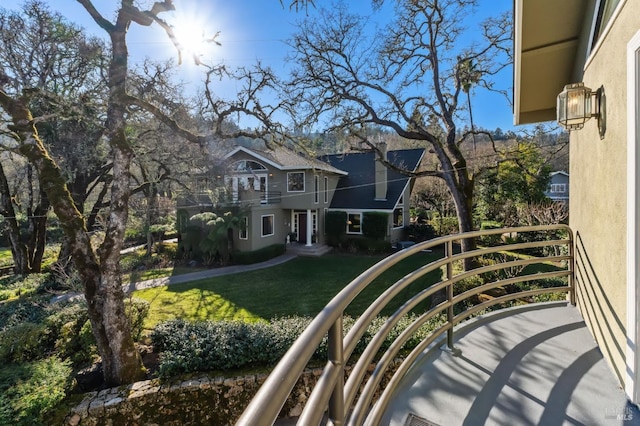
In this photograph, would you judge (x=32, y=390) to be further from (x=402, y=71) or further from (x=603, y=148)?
(x=402, y=71)

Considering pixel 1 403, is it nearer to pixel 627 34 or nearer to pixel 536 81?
pixel 627 34

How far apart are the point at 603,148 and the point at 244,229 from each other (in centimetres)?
1510

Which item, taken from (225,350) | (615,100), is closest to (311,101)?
(225,350)

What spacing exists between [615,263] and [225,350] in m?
5.78

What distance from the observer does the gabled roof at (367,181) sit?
1881 cm

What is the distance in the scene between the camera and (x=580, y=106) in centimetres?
294

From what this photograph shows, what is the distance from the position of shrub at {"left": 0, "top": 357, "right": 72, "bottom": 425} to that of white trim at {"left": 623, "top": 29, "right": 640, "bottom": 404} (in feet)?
21.9

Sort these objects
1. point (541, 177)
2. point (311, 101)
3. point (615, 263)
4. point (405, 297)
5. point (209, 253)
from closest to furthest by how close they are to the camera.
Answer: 1. point (615, 263)
2. point (405, 297)
3. point (311, 101)
4. point (209, 253)
5. point (541, 177)

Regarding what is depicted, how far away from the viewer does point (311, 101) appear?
11.7 m

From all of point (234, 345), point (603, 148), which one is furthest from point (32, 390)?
point (603, 148)

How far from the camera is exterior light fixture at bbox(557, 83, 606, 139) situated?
Result: 277cm

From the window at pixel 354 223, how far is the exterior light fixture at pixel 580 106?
1573 cm

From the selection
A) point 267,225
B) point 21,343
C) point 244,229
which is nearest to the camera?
point 21,343

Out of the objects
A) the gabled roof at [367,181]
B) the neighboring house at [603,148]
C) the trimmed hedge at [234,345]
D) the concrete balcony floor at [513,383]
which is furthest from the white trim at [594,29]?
the gabled roof at [367,181]
